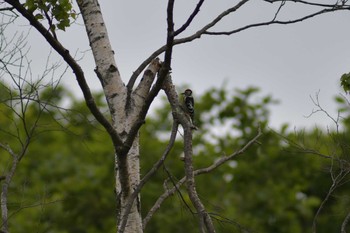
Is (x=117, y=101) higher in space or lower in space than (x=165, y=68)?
higher

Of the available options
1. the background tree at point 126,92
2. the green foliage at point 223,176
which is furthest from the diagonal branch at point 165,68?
the green foliage at point 223,176

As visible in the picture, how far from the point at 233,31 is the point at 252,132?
56.0 ft

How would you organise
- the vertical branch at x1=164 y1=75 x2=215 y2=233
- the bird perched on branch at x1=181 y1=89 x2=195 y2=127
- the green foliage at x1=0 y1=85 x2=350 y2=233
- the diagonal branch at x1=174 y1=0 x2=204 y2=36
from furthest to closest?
the green foliage at x1=0 y1=85 x2=350 y2=233 < the bird perched on branch at x1=181 y1=89 x2=195 y2=127 < the vertical branch at x1=164 y1=75 x2=215 y2=233 < the diagonal branch at x1=174 y1=0 x2=204 y2=36

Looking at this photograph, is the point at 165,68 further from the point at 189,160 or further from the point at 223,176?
the point at 223,176

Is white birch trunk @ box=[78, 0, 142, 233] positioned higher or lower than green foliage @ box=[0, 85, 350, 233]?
lower

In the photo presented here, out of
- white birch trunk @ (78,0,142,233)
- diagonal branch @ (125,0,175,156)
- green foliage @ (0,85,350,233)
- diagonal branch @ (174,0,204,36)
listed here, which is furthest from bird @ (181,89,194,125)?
green foliage @ (0,85,350,233)

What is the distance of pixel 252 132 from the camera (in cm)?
2256

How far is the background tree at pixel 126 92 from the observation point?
4.87 meters

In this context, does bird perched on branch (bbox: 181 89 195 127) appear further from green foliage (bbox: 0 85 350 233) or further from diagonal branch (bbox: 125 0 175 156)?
green foliage (bbox: 0 85 350 233)

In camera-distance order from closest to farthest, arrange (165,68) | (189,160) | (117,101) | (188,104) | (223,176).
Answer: (165,68), (189,160), (117,101), (188,104), (223,176)

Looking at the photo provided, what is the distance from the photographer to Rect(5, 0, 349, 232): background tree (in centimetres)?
487

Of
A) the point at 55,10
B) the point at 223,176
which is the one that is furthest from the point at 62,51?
the point at 223,176

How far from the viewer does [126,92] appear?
18.7 ft

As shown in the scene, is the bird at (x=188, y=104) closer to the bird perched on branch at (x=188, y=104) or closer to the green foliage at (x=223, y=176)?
the bird perched on branch at (x=188, y=104)
